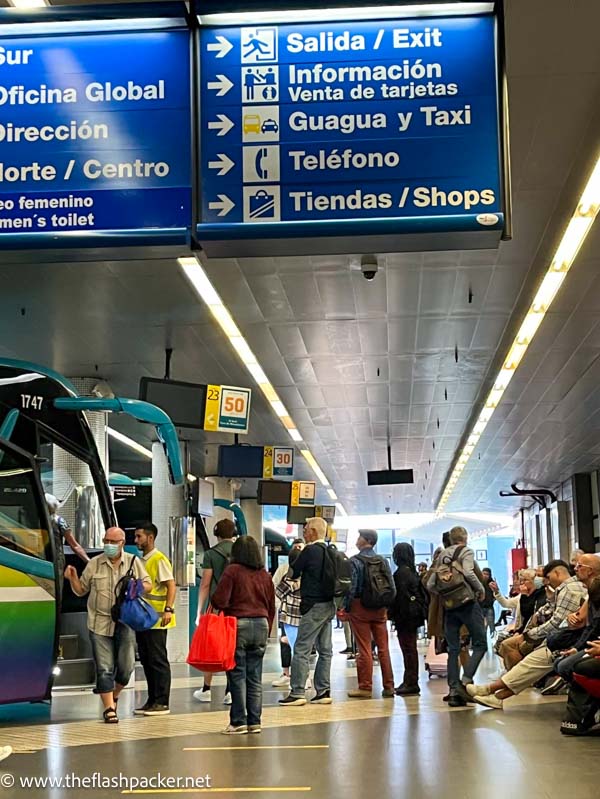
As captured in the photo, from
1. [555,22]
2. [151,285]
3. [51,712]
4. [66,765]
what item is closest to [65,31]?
[555,22]

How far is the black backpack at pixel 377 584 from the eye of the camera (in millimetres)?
11164

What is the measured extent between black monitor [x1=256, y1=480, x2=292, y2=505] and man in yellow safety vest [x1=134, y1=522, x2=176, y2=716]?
12777 millimetres

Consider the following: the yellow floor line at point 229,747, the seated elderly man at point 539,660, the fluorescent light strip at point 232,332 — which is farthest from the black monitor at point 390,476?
the yellow floor line at point 229,747

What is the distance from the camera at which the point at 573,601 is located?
30.9 feet

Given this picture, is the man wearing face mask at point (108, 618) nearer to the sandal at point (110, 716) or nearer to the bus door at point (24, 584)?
the sandal at point (110, 716)

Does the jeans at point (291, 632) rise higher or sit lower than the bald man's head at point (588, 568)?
lower

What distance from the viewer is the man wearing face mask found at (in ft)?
29.9

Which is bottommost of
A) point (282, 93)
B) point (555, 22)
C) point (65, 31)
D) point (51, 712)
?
point (51, 712)

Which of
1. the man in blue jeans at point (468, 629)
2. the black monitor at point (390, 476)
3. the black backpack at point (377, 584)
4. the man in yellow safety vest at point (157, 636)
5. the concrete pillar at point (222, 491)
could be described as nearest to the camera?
the man in yellow safety vest at point (157, 636)

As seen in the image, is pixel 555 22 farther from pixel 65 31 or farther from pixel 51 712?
pixel 51 712

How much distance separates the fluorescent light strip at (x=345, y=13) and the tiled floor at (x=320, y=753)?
4062mm

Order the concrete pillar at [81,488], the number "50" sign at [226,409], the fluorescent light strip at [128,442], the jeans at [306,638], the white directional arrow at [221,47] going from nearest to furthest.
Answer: the white directional arrow at [221,47] < the jeans at [306,638] < the concrete pillar at [81,488] < the number "50" sign at [226,409] < the fluorescent light strip at [128,442]

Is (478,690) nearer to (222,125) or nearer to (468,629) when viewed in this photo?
(468,629)

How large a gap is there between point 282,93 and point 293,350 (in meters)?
9.54
